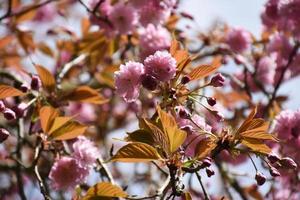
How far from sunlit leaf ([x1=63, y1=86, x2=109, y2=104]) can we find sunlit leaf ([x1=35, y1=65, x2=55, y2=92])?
80 millimetres

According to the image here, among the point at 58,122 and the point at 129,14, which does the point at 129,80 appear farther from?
the point at 129,14

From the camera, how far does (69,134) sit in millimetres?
2137

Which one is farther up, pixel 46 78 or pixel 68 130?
pixel 46 78

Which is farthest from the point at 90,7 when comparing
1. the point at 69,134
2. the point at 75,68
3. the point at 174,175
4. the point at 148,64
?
the point at 174,175

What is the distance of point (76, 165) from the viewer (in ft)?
7.46

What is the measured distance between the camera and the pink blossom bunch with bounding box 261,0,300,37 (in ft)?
9.70

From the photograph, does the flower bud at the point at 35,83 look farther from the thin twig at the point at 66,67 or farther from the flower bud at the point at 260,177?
the flower bud at the point at 260,177

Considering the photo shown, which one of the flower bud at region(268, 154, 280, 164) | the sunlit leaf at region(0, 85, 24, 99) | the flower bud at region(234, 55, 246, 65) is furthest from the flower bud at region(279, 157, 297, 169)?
the flower bud at region(234, 55, 246, 65)

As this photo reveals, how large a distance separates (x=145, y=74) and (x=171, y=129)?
26cm

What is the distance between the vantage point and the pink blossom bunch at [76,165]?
228 centimetres

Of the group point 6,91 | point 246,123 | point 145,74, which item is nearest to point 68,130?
point 6,91

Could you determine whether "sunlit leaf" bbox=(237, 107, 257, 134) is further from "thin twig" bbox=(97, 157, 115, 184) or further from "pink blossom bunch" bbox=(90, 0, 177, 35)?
"pink blossom bunch" bbox=(90, 0, 177, 35)

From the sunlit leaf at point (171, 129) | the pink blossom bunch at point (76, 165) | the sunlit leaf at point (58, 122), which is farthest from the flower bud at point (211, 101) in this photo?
the pink blossom bunch at point (76, 165)

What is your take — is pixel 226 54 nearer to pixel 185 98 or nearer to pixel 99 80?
pixel 99 80
